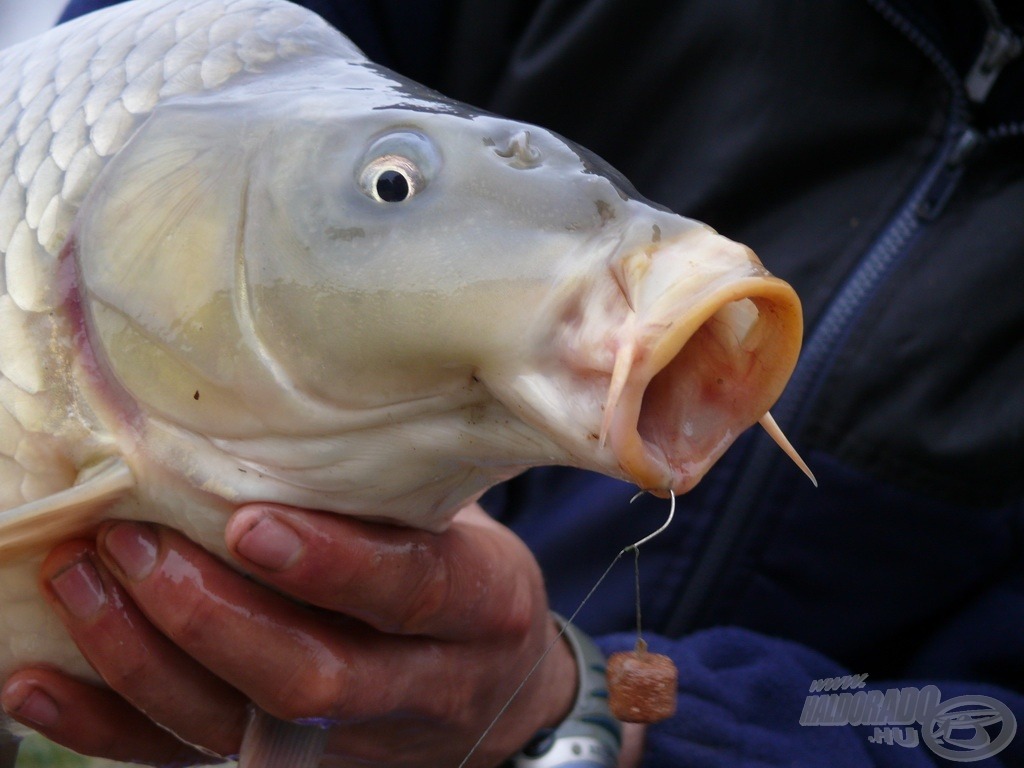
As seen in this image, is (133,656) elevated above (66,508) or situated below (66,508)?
below

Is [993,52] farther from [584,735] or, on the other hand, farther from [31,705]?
[31,705]

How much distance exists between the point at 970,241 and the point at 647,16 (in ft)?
1.61

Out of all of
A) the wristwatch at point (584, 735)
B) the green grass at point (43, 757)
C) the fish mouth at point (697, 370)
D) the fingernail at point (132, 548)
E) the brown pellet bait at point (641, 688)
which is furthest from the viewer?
the green grass at point (43, 757)

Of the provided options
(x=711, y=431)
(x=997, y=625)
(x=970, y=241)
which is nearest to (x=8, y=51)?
(x=711, y=431)

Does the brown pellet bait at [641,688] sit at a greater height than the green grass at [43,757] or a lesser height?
greater

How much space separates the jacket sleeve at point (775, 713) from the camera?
1.05 m

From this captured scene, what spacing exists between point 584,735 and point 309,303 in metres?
0.63

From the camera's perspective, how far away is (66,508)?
2.21 feet

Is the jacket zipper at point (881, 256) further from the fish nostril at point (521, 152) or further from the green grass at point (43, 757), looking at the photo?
the green grass at point (43, 757)

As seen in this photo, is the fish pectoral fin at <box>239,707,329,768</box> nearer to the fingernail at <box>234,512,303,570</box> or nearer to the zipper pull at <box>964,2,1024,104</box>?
the fingernail at <box>234,512,303,570</box>

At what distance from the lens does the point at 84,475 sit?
2.29 ft

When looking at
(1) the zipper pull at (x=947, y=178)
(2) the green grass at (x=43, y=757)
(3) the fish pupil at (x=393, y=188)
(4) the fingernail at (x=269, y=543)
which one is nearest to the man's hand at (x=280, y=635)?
(4) the fingernail at (x=269, y=543)

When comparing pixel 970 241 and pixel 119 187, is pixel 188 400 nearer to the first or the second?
pixel 119 187

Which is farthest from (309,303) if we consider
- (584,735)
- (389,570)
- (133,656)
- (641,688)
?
(584,735)
